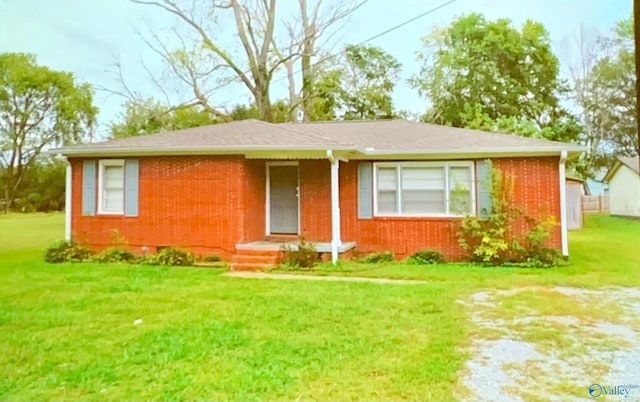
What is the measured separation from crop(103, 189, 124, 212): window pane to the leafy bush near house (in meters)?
5.99

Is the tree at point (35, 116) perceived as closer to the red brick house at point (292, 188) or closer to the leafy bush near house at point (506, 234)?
the red brick house at point (292, 188)

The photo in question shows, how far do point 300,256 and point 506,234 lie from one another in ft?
11.2

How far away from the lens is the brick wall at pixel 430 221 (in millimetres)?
7711

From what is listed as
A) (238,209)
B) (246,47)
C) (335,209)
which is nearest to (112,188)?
(238,209)

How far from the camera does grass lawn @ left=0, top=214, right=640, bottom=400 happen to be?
8.56 feet

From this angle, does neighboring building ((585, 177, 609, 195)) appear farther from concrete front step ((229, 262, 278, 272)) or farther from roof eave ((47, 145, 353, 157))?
concrete front step ((229, 262, 278, 272))

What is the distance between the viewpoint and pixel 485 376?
2756 millimetres

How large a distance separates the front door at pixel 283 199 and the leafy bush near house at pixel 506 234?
9.96 feet

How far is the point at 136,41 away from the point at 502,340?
12577 mm

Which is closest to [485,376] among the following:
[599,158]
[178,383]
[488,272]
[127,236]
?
[178,383]

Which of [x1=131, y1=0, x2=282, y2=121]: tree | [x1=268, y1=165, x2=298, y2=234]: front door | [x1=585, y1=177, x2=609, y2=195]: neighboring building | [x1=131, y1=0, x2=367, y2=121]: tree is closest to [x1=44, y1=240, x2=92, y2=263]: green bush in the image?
[x1=268, y1=165, x2=298, y2=234]: front door

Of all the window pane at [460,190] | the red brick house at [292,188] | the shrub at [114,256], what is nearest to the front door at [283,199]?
the red brick house at [292,188]

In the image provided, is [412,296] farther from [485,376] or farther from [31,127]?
[31,127]

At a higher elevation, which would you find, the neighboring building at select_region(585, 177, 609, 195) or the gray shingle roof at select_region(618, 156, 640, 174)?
the gray shingle roof at select_region(618, 156, 640, 174)
